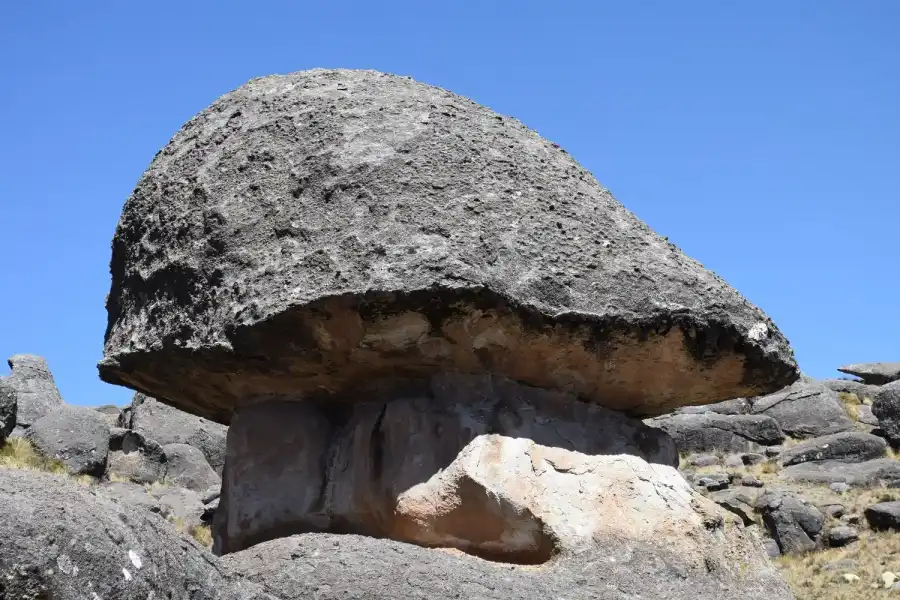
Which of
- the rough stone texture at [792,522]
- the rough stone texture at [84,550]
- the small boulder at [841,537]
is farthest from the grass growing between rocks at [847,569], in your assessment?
the rough stone texture at [84,550]

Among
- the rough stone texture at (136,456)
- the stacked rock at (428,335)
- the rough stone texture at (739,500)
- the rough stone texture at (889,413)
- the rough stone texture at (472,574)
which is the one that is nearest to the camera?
the rough stone texture at (472,574)

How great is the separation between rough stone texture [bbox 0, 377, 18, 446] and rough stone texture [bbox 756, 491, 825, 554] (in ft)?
30.8

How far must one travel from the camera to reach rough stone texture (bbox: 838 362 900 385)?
2606 cm

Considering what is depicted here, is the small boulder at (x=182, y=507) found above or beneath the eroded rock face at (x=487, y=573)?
above

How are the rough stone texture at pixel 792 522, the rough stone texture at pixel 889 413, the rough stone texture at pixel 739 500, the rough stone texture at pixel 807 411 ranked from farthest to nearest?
1. the rough stone texture at pixel 807 411
2. the rough stone texture at pixel 889 413
3. the rough stone texture at pixel 739 500
4. the rough stone texture at pixel 792 522

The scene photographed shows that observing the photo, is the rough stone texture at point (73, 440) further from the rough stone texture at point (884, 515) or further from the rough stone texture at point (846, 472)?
the rough stone texture at point (846, 472)

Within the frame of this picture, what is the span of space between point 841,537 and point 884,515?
0.66 metres

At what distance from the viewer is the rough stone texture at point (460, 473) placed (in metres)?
4.52

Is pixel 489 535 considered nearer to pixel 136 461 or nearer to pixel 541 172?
pixel 541 172

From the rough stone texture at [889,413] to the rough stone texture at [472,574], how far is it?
17.5 meters

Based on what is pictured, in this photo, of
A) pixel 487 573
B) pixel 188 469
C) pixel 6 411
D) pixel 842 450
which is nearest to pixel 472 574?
pixel 487 573

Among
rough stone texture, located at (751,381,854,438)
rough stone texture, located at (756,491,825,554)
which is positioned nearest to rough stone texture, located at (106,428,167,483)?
rough stone texture, located at (756,491,825,554)

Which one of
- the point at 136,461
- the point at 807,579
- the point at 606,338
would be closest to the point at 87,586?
the point at 606,338

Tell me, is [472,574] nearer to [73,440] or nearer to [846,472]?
[73,440]
